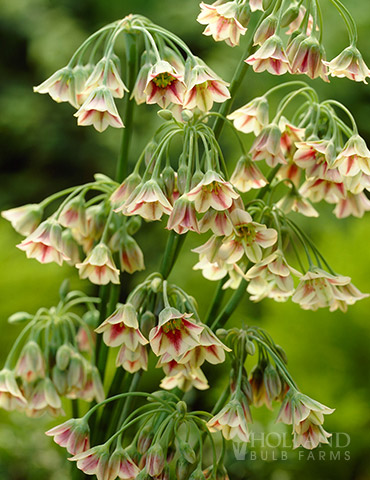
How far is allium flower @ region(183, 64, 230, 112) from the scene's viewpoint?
73 cm

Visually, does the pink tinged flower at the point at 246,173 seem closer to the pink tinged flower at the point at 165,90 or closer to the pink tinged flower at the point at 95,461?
the pink tinged flower at the point at 165,90

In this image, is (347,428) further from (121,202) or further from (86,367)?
(121,202)

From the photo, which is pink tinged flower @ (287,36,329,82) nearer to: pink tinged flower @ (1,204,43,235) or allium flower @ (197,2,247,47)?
allium flower @ (197,2,247,47)

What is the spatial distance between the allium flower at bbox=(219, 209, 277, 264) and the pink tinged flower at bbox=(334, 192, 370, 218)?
199mm

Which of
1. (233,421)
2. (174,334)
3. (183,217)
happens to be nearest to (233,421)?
(233,421)

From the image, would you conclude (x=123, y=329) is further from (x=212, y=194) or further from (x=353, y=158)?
(x=353, y=158)

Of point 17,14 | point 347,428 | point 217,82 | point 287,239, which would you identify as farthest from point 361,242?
point 17,14

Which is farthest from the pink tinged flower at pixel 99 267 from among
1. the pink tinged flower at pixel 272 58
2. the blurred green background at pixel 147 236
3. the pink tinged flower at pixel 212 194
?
the blurred green background at pixel 147 236

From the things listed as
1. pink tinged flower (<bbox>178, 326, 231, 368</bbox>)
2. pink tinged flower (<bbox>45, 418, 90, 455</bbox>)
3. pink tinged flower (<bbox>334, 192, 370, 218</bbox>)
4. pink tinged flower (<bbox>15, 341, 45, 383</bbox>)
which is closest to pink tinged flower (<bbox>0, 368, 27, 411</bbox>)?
pink tinged flower (<bbox>15, 341, 45, 383</bbox>)

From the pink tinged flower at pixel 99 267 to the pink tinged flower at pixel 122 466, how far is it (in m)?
0.20

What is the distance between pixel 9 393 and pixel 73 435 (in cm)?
21

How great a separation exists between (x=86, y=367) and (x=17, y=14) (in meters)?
3.97

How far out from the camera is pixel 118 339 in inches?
30.2

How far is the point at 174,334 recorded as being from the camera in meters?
0.73
